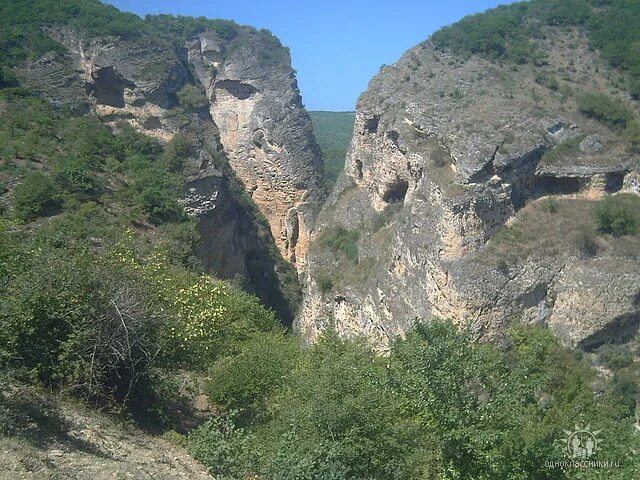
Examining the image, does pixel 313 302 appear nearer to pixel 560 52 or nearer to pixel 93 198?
pixel 93 198

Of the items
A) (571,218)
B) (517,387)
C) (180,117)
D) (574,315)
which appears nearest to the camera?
(517,387)

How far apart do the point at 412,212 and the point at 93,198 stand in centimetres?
1386

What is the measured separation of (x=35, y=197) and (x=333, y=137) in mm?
54694

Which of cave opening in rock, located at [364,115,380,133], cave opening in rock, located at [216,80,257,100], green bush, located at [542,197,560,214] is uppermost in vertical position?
cave opening in rock, located at [216,80,257,100]

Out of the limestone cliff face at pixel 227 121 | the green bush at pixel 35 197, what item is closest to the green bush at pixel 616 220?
the limestone cliff face at pixel 227 121

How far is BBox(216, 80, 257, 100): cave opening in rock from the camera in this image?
47.2 m

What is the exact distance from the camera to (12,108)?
3106 cm

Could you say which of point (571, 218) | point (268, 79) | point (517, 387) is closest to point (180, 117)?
point (268, 79)

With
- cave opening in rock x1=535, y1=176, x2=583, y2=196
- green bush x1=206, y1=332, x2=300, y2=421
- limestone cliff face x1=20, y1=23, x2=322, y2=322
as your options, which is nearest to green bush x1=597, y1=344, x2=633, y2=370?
cave opening in rock x1=535, y1=176, x2=583, y2=196

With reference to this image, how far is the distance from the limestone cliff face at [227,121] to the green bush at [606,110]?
18.7 metres

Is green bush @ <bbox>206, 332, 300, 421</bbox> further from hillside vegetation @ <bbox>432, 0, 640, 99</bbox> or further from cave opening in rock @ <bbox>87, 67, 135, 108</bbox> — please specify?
cave opening in rock @ <bbox>87, 67, 135, 108</bbox>

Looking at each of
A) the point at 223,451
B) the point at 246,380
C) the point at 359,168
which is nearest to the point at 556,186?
the point at 359,168

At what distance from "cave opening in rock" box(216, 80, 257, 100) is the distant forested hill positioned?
8.45 m

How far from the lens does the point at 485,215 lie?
24.3 m
